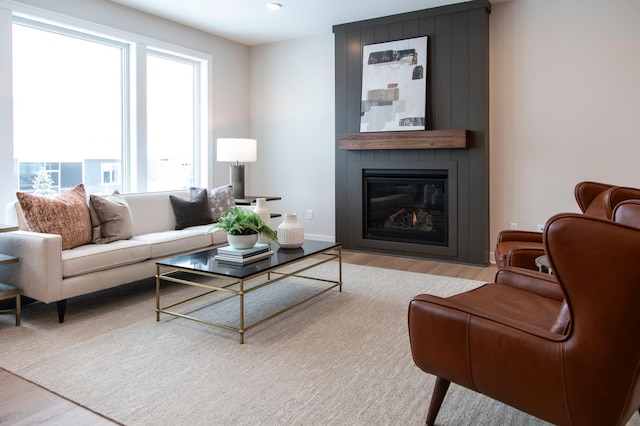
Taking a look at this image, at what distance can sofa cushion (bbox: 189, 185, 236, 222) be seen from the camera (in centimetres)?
470

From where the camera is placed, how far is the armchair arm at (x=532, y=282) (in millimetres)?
2139

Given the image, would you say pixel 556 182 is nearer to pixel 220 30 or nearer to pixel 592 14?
pixel 592 14

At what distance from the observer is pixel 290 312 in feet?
10.7

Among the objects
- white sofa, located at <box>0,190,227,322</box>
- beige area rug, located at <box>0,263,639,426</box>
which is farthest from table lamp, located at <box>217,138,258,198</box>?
beige area rug, located at <box>0,263,639,426</box>

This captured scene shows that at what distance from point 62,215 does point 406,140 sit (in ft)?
10.5

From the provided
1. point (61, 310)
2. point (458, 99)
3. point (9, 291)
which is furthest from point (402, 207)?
point (9, 291)

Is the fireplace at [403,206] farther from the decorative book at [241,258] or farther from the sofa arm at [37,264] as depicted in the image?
the sofa arm at [37,264]

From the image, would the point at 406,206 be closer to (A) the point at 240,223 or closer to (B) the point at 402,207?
(B) the point at 402,207

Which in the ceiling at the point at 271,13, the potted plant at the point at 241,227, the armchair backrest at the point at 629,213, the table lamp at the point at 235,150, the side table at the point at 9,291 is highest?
the ceiling at the point at 271,13

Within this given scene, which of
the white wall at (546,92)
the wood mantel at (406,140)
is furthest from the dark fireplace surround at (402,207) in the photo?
the white wall at (546,92)

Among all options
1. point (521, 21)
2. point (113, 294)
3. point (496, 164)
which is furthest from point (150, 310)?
point (521, 21)

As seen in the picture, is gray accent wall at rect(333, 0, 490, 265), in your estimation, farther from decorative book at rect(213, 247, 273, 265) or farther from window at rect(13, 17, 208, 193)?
decorative book at rect(213, 247, 273, 265)

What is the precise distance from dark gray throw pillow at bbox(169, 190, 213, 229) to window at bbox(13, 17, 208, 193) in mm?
834

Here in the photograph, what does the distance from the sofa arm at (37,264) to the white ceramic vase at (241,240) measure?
107 centimetres
